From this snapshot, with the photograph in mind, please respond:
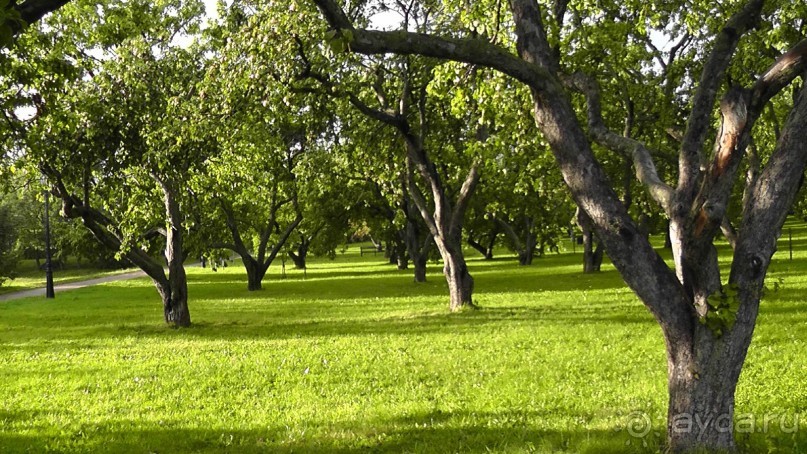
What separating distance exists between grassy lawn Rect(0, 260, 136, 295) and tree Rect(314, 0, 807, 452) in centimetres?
4329

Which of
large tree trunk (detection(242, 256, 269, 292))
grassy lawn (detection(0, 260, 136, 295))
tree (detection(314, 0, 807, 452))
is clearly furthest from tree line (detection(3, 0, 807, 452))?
grassy lawn (detection(0, 260, 136, 295))

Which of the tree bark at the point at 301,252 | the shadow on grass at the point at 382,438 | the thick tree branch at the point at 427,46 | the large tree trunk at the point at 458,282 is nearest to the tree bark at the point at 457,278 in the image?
the large tree trunk at the point at 458,282

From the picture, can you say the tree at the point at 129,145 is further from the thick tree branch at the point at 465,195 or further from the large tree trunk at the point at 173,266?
the thick tree branch at the point at 465,195

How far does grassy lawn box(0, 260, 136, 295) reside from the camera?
45.6 meters

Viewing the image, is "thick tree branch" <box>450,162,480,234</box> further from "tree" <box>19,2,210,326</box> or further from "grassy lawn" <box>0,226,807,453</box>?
"tree" <box>19,2,210,326</box>

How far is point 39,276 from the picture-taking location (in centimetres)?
6128

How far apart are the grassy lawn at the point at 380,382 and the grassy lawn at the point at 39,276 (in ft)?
85.6

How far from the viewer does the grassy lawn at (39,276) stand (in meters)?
45.6

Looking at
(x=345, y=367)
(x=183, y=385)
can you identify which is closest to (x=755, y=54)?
(x=345, y=367)

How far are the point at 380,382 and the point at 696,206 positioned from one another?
271 inches

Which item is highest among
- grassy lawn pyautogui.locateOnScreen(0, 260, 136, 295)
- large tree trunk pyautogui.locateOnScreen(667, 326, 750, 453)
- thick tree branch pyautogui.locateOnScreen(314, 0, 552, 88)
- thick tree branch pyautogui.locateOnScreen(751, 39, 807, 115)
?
thick tree branch pyautogui.locateOnScreen(314, 0, 552, 88)

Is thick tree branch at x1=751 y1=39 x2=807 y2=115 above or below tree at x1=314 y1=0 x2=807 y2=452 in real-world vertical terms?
above

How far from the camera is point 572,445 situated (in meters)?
7.11

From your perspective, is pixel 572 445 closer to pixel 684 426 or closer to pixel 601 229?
pixel 684 426
